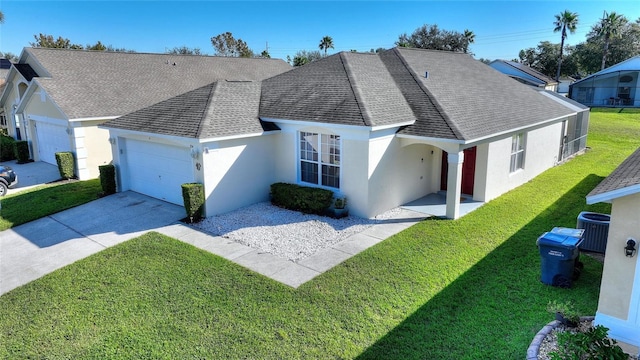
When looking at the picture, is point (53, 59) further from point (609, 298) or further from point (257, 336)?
point (609, 298)

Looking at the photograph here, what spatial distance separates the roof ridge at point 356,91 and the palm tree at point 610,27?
200 ft

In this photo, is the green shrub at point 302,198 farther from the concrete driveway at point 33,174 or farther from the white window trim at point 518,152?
the concrete driveway at point 33,174

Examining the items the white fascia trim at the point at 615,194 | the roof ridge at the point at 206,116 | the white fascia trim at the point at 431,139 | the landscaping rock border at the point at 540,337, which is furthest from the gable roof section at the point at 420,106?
the roof ridge at the point at 206,116

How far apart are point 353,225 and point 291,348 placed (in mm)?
6320

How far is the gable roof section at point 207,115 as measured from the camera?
45.3 ft

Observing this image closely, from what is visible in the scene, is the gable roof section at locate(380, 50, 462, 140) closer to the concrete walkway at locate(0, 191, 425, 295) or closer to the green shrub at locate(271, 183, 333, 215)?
the concrete walkway at locate(0, 191, 425, 295)

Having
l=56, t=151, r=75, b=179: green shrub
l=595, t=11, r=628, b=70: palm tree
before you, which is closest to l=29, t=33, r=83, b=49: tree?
l=56, t=151, r=75, b=179: green shrub

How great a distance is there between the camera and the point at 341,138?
13.6 meters

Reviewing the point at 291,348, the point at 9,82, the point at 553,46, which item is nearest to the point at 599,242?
the point at 291,348

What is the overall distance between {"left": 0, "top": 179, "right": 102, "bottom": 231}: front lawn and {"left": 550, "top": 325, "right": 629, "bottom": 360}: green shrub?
631 inches

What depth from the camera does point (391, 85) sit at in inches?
663

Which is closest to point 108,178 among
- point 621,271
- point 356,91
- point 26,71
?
Answer: point 356,91

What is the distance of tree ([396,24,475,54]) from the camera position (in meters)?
69.3

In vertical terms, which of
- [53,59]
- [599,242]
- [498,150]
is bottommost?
[599,242]
